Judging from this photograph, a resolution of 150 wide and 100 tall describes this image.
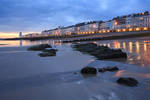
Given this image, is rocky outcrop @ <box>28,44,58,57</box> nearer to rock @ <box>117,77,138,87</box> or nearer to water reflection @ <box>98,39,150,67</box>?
water reflection @ <box>98,39,150,67</box>

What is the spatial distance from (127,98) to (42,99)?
2161mm

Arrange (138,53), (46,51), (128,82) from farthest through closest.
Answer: (46,51)
(138,53)
(128,82)

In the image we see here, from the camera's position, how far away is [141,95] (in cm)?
371

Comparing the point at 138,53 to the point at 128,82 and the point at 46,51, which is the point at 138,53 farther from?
the point at 46,51

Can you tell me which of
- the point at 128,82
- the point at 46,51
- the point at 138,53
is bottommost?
the point at 128,82

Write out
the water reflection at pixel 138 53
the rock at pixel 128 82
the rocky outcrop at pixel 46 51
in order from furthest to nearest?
1. the rocky outcrop at pixel 46 51
2. the water reflection at pixel 138 53
3. the rock at pixel 128 82

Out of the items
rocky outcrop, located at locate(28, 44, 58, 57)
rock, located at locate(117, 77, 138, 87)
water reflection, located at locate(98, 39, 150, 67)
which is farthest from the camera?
rocky outcrop, located at locate(28, 44, 58, 57)

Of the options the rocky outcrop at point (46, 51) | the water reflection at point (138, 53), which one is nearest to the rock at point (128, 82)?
the water reflection at point (138, 53)

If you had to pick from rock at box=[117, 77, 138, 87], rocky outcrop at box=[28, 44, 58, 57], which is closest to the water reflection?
rock at box=[117, 77, 138, 87]

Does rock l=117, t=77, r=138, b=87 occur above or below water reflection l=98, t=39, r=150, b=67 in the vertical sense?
below

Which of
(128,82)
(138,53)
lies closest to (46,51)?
(138,53)

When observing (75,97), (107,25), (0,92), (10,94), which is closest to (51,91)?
(75,97)

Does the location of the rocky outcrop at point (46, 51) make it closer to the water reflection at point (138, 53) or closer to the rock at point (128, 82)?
the water reflection at point (138, 53)

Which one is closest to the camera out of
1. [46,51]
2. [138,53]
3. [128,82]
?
[128,82]
